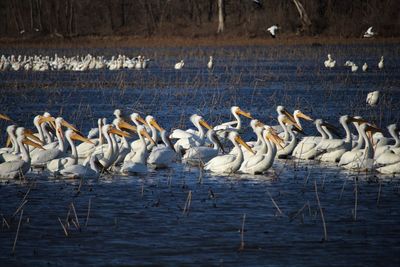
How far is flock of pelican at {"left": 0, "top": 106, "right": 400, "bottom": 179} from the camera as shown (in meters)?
11.1

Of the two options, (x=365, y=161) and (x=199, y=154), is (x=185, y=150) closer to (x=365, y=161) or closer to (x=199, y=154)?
(x=199, y=154)

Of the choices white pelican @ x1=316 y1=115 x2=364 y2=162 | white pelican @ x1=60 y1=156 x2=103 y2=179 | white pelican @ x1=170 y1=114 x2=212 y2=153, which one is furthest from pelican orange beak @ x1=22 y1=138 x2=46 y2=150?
white pelican @ x1=316 y1=115 x2=364 y2=162

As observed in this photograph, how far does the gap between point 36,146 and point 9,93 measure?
1098cm

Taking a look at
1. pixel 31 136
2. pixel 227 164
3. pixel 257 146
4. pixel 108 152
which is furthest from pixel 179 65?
pixel 227 164

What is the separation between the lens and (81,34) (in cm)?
5022

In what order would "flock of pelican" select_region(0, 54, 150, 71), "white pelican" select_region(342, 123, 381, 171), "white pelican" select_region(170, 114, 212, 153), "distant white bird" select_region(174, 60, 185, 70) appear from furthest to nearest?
"flock of pelican" select_region(0, 54, 150, 71) → "distant white bird" select_region(174, 60, 185, 70) → "white pelican" select_region(170, 114, 212, 153) → "white pelican" select_region(342, 123, 381, 171)

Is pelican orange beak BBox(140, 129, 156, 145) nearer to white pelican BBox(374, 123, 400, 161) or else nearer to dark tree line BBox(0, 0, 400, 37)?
white pelican BBox(374, 123, 400, 161)

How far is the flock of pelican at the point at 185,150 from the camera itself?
11.1 m

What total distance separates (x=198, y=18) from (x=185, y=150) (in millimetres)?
41440

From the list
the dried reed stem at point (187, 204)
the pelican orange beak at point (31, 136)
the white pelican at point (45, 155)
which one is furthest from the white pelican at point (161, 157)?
the dried reed stem at point (187, 204)

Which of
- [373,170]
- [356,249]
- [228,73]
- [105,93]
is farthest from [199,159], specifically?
[228,73]

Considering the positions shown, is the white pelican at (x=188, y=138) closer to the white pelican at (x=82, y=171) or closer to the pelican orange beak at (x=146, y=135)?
the pelican orange beak at (x=146, y=135)

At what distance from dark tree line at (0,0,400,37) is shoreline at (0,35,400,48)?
864 mm

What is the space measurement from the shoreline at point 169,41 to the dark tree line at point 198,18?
86 cm
